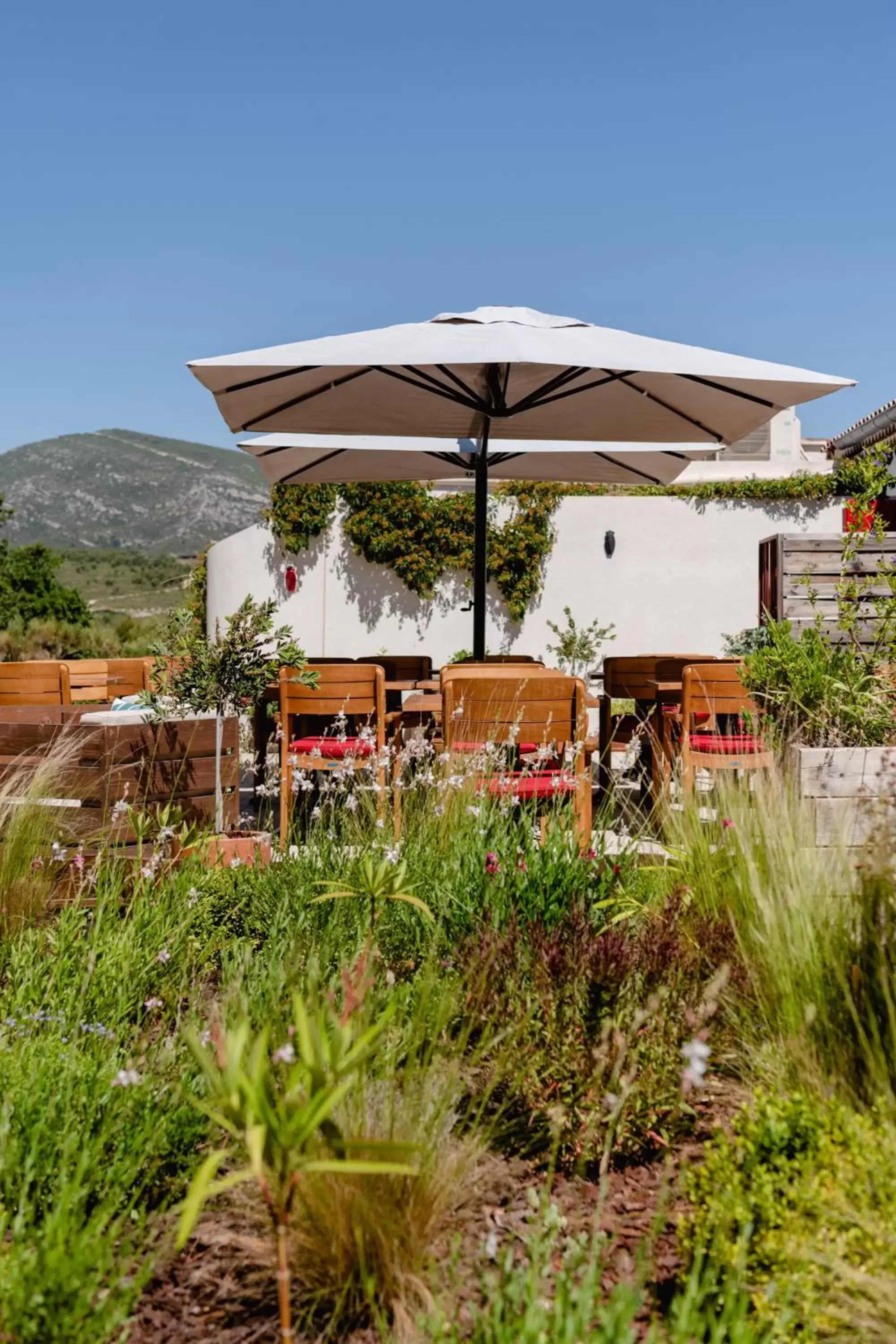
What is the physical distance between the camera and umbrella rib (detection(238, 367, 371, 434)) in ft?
16.7

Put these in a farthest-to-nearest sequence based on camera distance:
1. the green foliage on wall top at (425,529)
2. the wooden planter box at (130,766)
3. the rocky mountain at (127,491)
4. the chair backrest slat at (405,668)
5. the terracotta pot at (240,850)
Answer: the rocky mountain at (127,491) → the green foliage on wall top at (425,529) → the chair backrest slat at (405,668) → the terracotta pot at (240,850) → the wooden planter box at (130,766)

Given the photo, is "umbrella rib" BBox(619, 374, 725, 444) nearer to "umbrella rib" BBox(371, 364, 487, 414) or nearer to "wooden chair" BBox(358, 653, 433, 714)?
"umbrella rib" BBox(371, 364, 487, 414)

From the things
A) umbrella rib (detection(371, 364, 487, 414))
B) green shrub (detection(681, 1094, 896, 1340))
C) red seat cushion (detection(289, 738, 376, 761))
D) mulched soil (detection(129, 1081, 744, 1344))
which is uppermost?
umbrella rib (detection(371, 364, 487, 414))

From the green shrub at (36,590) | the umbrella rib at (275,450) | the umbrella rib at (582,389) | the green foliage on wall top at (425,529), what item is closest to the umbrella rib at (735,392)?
the umbrella rib at (582,389)

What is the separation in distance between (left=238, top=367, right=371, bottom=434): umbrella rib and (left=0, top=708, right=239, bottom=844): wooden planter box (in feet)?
7.31

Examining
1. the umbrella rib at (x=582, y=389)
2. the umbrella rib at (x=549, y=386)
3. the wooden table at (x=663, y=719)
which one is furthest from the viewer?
the umbrella rib at (x=549, y=386)

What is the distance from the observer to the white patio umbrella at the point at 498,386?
163 inches

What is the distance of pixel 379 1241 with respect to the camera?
55.5 inches

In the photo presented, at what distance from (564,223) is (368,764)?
9.91 meters

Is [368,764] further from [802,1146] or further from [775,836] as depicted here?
[802,1146]

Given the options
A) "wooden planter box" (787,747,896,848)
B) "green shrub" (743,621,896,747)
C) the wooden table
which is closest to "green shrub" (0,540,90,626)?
the wooden table

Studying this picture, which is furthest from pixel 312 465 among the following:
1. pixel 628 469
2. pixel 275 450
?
pixel 628 469

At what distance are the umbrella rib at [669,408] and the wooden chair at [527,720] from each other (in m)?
2.07

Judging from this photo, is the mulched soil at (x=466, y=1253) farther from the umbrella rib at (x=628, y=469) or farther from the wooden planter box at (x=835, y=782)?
the umbrella rib at (x=628, y=469)
